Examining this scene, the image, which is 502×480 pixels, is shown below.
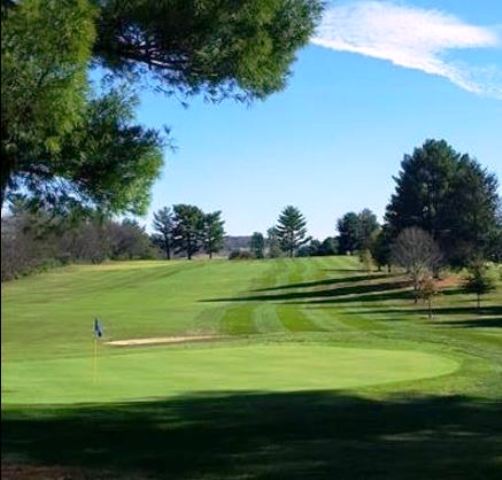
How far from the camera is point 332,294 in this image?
218 feet

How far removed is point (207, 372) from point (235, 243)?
8357cm

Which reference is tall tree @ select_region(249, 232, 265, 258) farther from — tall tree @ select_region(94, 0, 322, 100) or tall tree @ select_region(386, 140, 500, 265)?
tall tree @ select_region(94, 0, 322, 100)

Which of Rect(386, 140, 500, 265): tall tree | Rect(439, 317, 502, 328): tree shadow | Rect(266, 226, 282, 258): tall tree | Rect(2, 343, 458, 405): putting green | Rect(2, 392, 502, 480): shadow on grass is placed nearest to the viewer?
Result: Rect(2, 392, 502, 480): shadow on grass

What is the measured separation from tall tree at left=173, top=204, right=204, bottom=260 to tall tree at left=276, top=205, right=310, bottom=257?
57.5 metres

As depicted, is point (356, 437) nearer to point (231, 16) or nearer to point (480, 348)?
point (231, 16)

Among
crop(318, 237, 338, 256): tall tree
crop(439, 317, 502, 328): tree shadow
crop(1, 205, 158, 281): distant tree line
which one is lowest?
crop(439, 317, 502, 328): tree shadow

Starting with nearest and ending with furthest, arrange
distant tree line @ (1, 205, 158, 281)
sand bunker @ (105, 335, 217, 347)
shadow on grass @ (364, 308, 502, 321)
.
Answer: distant tree line @ (1, 205, 158, 281) → sand bunker @ (105, 335, 217, 347) → shadow on grass @ (364, 308, 502, 321)

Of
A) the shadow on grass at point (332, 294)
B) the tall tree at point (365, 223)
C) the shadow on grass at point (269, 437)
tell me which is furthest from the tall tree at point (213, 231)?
the shadow on grass at point (269, 437)

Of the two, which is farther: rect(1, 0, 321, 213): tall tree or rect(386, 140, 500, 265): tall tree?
rect(386, 140, 500, 265): tall tree

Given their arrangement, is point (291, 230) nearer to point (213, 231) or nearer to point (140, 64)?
point (213, 231)

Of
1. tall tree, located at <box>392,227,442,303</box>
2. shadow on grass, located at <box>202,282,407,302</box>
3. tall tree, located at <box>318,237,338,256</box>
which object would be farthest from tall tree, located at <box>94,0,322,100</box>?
tall tree, located at <box>318,237,338,256</box>

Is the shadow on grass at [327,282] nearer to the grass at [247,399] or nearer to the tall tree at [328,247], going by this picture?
the grass at [247,399]

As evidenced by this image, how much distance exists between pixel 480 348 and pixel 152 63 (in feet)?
67.2

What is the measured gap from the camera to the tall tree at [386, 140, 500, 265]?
75062 millimetres
